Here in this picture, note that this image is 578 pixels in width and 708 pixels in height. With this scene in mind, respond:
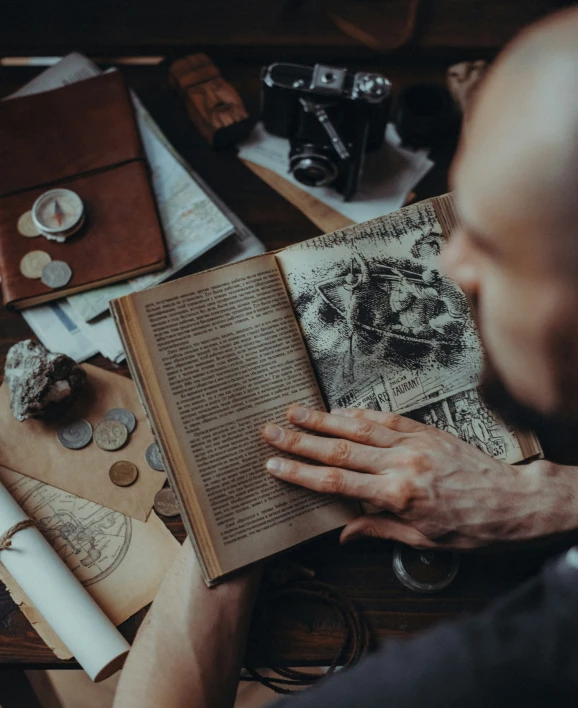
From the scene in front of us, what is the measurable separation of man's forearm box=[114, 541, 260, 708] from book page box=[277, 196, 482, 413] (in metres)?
0.33

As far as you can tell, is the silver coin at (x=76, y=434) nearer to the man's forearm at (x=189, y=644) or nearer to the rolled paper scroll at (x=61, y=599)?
the rolled paper scroll at (x=61, y=599)

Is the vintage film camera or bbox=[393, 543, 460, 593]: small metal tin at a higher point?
the vintage film camera

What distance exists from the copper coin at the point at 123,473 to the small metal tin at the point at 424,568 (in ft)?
1.50

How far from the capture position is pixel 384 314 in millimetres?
979

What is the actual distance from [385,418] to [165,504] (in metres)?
0.39

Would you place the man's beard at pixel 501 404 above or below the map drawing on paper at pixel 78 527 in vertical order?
below

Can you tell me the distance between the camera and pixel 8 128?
1200 mm

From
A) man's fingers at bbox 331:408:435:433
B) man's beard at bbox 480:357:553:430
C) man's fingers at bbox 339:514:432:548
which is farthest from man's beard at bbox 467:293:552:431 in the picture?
man's fingers at bbox 339:514:432:548

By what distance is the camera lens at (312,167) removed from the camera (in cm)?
117

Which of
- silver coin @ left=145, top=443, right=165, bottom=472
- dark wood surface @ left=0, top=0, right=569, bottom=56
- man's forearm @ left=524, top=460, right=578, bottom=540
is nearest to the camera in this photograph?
man's forearm @ left=524, top=460, right=578, bottom=540

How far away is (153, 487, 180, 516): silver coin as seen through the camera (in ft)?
3.24

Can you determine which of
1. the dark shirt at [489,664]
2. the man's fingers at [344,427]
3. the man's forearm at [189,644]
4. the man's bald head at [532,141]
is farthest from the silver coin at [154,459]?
the man's bald head at [532,141]

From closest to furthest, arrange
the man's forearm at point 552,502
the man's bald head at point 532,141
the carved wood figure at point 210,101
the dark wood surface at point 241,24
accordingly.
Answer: the man's bald head at point 532,141 < the man's forearm at point 552,502 < the carved wood figure at point 210,101 < the dark wood surface at point 241,24

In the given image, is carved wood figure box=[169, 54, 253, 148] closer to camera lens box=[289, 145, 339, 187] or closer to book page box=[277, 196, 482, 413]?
camera lens box=[289, 145, 339, 187]
